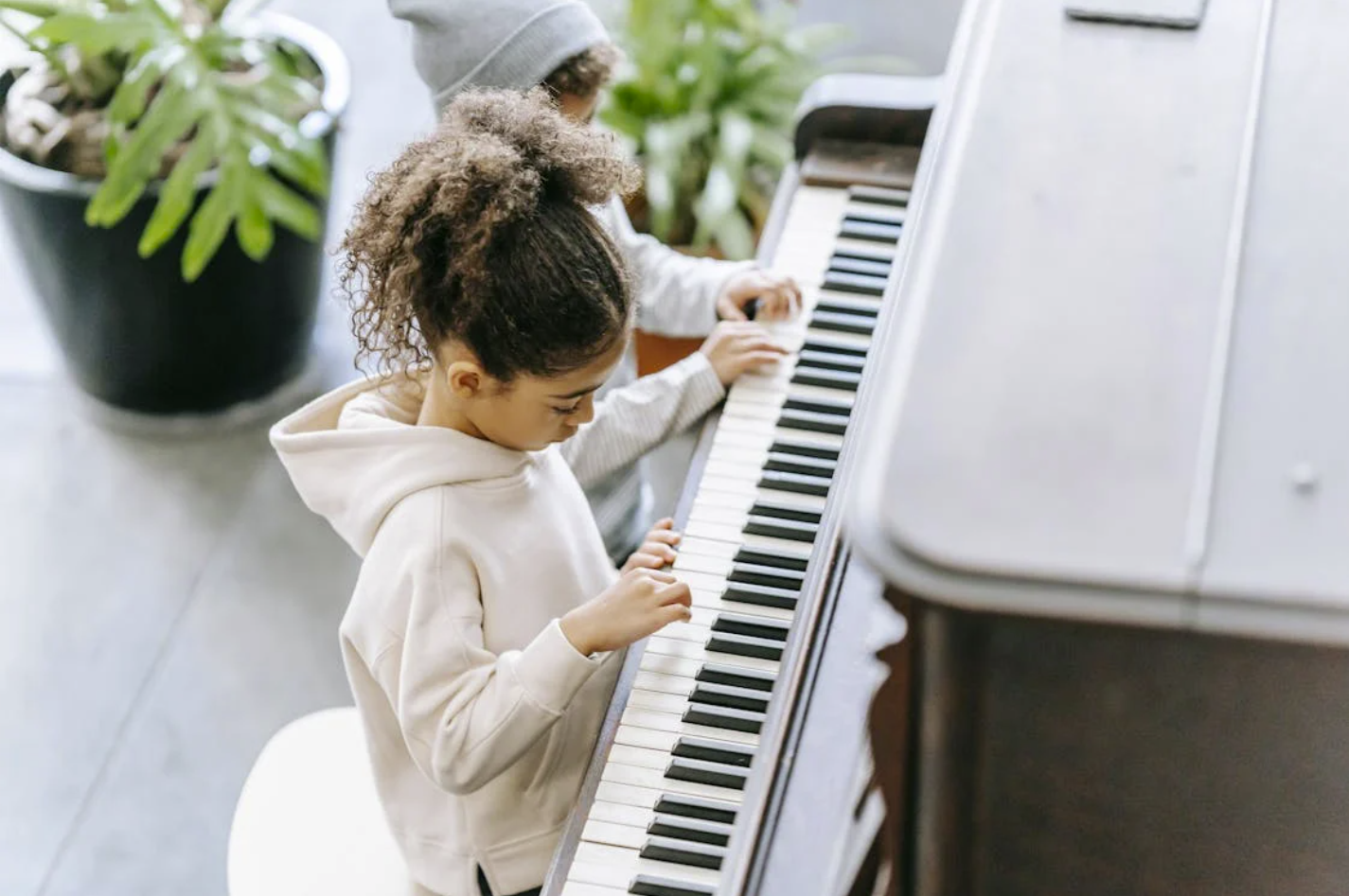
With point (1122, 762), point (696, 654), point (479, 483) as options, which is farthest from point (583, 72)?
point (1122, 762)

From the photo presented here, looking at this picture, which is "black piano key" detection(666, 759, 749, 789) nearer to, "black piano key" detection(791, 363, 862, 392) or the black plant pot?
"black piano key" detection(791, 363, 862, 392)

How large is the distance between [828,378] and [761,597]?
359mm

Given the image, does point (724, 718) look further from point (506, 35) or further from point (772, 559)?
point (506, 35)

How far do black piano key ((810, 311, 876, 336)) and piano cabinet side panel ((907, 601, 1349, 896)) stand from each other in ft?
3.25

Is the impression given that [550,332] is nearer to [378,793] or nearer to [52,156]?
[378,793]

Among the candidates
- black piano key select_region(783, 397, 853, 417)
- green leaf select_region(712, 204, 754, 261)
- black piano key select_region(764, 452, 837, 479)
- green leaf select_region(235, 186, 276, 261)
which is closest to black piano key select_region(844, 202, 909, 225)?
black piano key select_region(783, 397, 853, 417)

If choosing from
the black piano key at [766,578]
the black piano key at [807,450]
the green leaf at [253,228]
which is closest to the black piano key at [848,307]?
the black piano key at [807,450]

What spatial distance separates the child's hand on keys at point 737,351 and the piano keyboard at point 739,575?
0.02m

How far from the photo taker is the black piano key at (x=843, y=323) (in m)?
2.01

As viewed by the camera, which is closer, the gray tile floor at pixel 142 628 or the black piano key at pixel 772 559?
the black piano key at pixel 772 559

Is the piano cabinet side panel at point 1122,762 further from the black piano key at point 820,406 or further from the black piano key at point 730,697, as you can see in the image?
the black piano key at point 820,406

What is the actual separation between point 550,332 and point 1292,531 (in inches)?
27.9

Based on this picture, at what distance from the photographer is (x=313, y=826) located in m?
1.76

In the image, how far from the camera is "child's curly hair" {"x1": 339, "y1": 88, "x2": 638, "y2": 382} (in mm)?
1418
